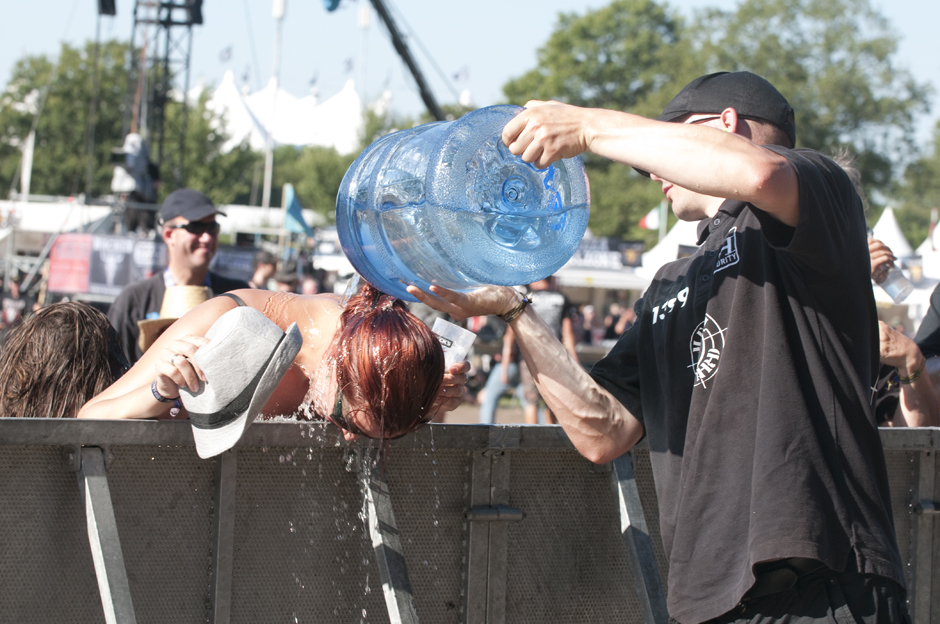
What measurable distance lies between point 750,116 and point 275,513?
1.60 metres

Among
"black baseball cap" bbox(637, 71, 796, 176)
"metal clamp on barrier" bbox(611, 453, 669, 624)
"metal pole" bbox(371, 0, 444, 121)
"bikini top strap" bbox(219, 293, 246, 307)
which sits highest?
"metal pole" bbox(371, 0, 444, 121)

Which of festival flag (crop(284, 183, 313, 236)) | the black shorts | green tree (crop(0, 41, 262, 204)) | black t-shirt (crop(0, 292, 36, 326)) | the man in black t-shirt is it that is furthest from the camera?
green tree (crop(0, 41, 262, 204))

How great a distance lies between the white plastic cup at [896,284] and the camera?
3.82 m

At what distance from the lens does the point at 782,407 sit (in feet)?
6.03

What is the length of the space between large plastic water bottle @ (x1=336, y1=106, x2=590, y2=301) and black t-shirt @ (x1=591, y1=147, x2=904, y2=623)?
49cm

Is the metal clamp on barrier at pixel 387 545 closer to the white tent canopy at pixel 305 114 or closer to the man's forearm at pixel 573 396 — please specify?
the man's forearm at pixel 573 396

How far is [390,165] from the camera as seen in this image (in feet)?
7.72

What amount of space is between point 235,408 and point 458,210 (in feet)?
2.42

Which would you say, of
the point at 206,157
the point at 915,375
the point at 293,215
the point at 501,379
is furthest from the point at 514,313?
the point at 206,157

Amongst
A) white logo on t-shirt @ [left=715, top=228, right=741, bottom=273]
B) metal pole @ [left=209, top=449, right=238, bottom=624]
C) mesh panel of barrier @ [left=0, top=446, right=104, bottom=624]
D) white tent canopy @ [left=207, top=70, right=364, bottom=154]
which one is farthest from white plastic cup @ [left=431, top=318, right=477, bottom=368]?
white tent canopy @ [left=207, top=70, right=364, bottom=154]

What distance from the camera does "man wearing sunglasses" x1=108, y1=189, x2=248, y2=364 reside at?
477 cm

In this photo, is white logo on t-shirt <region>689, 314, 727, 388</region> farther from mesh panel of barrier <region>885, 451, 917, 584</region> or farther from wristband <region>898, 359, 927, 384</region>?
wristband <region>898, 359, 927, 384</region>

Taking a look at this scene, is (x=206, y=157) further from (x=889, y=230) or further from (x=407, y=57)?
(x=889, y=230)

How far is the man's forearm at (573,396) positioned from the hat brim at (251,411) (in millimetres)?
606
